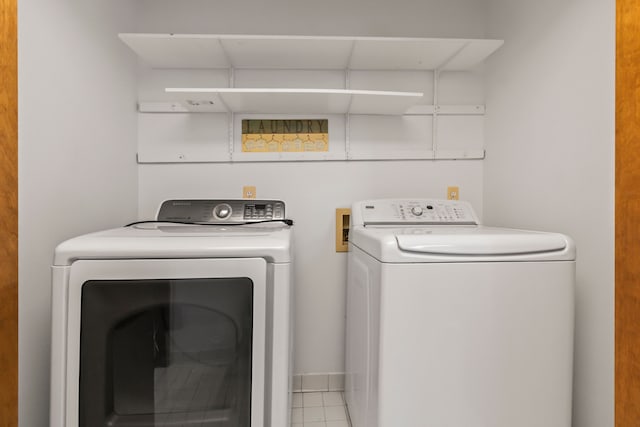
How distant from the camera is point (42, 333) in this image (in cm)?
117

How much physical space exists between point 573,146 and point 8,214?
191cm

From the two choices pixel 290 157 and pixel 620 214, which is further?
pixel 290 157

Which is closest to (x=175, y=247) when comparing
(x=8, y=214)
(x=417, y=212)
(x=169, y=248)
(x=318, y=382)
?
(x=169, y=248)

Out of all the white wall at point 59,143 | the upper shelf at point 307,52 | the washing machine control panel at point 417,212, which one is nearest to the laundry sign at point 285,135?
the upper shelf at point 307,52

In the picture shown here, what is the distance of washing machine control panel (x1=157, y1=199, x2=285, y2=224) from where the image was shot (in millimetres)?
1646

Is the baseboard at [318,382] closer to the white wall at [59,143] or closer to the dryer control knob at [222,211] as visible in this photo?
the dryer control knob at [222,211]

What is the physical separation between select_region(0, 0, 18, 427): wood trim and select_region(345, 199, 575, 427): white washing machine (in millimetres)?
1106

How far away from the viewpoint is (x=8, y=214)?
99cm

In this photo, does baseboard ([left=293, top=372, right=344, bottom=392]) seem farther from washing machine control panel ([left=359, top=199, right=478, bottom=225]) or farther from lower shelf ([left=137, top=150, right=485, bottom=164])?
lower shelf ([left=137, top=150, right=485, bottom=164])

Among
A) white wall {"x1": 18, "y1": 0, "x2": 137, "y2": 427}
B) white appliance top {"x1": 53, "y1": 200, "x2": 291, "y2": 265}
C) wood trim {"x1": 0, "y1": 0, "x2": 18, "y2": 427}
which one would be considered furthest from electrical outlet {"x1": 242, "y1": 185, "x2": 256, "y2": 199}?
wood trim {"x1": 0, "y1": 0, "x2": 18, "y2": 427}

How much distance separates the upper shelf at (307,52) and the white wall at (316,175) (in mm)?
220

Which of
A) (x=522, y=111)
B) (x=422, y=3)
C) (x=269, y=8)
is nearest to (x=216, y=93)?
(x=269, y=8)

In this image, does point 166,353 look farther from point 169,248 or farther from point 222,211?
point 222,211

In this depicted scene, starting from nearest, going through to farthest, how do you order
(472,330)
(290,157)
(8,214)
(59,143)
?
(8,214), (472,330), (59,143), (290,157)
